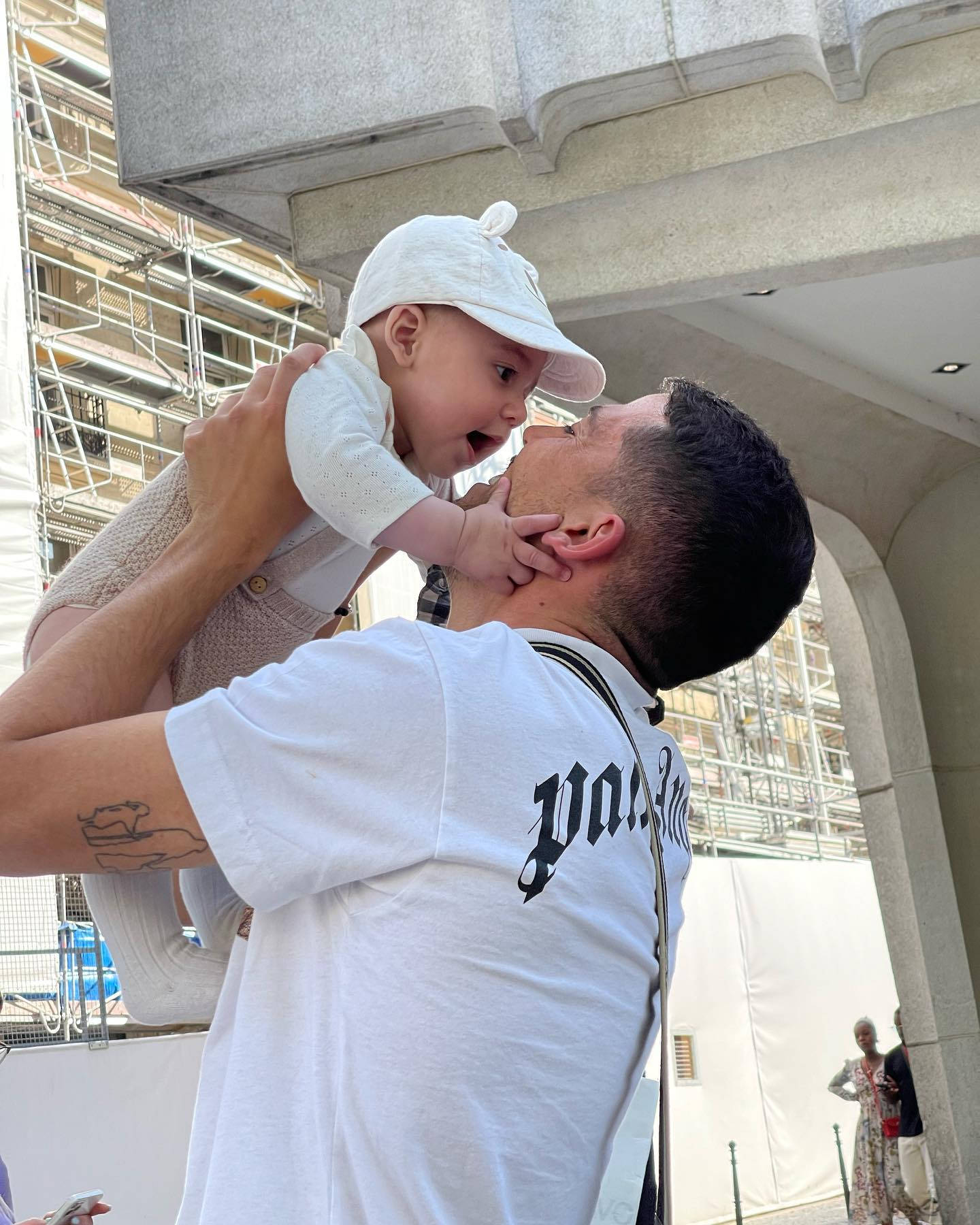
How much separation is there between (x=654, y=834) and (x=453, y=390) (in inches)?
28.3

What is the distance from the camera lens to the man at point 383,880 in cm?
106

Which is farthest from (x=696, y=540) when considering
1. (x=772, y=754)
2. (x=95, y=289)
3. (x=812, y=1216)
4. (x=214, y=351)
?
(x=772, y=754)

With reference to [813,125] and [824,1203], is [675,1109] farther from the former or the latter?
[813,125]

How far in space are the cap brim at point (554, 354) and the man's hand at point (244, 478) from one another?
32cm

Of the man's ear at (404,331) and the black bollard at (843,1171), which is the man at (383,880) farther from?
the black bollard at (843,1171)

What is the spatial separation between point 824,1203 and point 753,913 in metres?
2.73

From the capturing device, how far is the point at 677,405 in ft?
4.81

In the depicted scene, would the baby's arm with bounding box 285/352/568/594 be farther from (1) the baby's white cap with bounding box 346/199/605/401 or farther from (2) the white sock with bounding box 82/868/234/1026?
(2) the white sock with bounding box 82/868/234/1026

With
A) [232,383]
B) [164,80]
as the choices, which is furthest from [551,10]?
[232,383]

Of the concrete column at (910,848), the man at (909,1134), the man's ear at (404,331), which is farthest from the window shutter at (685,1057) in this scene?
the man's ear at (404,331)

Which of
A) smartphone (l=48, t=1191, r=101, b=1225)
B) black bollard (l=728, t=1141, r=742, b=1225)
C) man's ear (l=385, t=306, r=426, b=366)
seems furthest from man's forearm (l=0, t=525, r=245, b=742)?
black bollard (l=728, t=1141, r=742, b=1225)

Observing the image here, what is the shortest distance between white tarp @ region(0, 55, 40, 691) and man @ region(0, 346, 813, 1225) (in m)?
8.82

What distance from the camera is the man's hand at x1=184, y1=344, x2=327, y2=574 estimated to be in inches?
54.0

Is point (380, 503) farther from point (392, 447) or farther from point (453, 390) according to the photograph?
point (453, 390)
